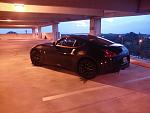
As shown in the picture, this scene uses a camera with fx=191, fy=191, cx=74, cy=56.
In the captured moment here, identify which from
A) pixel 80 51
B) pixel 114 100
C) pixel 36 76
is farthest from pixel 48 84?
pixel 114 100

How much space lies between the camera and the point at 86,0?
8.45 metres

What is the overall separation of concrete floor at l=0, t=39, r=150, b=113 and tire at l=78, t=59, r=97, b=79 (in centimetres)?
20

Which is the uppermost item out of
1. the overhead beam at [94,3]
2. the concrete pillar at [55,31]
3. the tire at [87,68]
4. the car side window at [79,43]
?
the overhead beam at [94,3]

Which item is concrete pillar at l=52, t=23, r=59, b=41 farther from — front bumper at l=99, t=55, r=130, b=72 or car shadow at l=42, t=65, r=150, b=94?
front bumper at l=99, t=55, r=130, b=72

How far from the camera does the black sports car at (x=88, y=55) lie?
6441 millimetres

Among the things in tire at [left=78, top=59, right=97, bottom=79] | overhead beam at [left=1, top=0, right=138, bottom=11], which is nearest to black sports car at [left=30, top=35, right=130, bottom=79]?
tire at [left=78, top=59, right=97, bottom=79]

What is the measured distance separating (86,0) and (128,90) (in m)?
4.69

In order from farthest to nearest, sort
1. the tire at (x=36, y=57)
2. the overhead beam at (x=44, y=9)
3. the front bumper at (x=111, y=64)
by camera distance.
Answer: the overhead beam at (x=44, y=9), the tire at (x=36, y=57), the front bumper at (x=111, y=64)

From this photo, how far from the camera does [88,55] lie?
6562 mm

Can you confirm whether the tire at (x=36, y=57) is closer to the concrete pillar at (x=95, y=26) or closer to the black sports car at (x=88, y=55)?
the black sports car at (x=88, y=55)

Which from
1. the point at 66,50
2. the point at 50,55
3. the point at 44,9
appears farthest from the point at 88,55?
the point at 44,9

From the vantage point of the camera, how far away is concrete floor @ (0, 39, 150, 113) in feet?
14.2

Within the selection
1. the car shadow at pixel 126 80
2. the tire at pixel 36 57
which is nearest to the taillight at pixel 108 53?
the car shadow at pixel 126 80

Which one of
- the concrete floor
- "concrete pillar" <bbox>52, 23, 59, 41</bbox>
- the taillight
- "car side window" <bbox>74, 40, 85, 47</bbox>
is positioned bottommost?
the concrete floor
